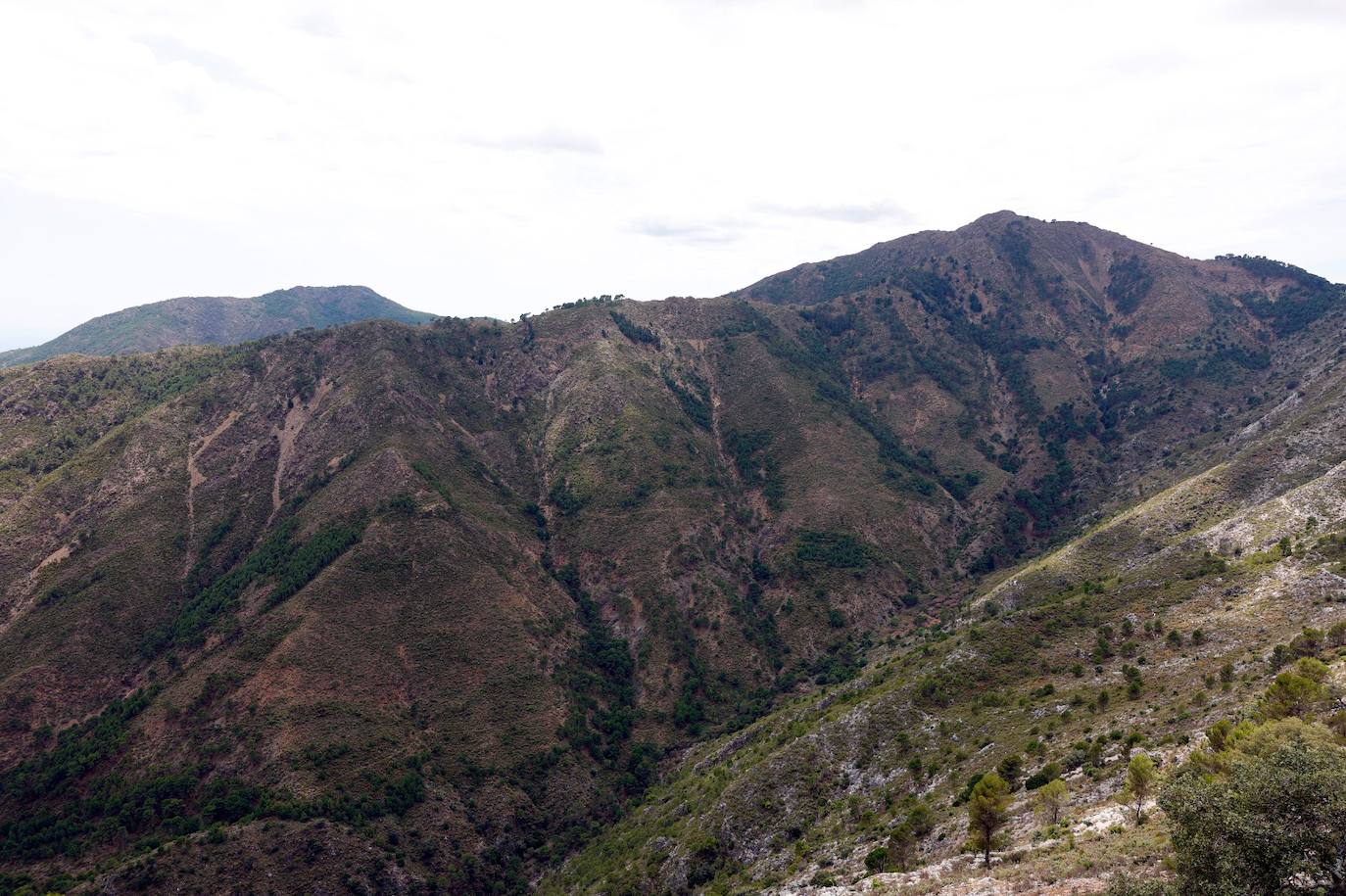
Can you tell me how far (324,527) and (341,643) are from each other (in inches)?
1278

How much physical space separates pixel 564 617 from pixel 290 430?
94663 millimetres

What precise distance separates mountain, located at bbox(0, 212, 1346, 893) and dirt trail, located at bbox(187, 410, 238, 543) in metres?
0.90

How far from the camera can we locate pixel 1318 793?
30.8 m

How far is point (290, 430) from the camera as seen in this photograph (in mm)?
167000

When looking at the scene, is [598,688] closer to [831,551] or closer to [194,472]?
[831,551]

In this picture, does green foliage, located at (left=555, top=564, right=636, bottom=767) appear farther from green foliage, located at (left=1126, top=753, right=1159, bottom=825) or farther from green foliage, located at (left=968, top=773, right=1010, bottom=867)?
green foliage, located at (left=1126, top=753, right=1159, bottom=825)

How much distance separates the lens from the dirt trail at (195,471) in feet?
453

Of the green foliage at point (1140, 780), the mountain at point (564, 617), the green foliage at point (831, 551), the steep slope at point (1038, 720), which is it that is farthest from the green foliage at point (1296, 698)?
the green foliage at point (831, 551)

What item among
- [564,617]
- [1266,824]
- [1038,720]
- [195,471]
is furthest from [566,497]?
[1266,824]

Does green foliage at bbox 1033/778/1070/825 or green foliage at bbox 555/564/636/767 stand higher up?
green foliage at bbox 1033/778/1070/825

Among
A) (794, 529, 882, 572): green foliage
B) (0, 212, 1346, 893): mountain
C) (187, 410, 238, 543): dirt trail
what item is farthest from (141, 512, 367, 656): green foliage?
(794, 529, 882, 572): green foliage

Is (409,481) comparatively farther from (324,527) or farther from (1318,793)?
(1318,793)

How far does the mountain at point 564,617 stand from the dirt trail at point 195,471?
90 cm

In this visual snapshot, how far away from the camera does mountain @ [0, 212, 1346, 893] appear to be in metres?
77.9
